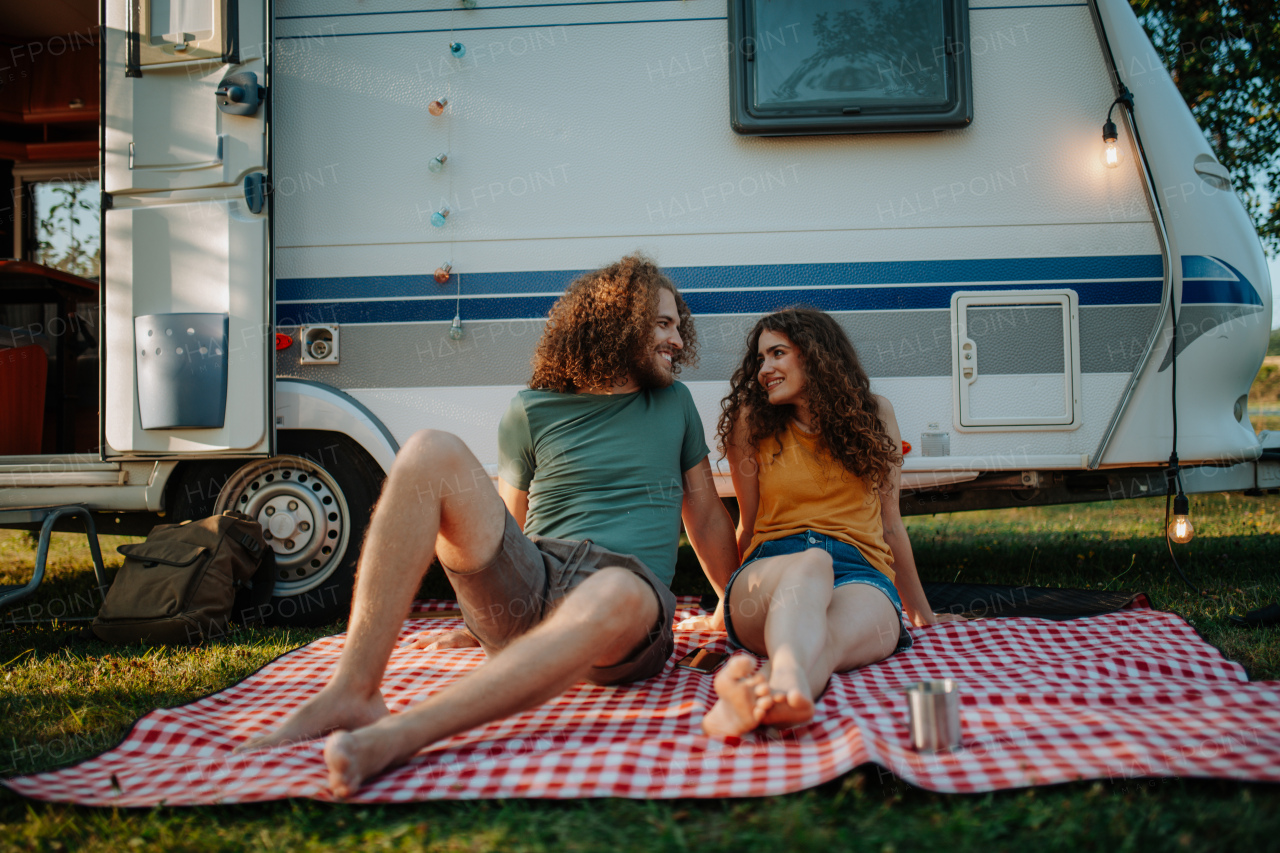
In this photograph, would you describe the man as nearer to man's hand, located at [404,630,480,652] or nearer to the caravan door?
man's hand, located at [404,630,480,652]

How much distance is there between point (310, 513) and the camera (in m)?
3.33

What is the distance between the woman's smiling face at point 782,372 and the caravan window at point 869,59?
95cm

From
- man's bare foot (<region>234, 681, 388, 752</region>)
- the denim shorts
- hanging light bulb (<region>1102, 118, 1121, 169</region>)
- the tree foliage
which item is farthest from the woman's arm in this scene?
the tree foliage

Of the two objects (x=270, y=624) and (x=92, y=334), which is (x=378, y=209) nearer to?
(x=270, y=624)

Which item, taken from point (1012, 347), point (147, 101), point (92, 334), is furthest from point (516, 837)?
point (92, 334)

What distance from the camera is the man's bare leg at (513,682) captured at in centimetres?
152

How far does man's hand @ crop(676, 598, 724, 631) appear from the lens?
2.84 meters

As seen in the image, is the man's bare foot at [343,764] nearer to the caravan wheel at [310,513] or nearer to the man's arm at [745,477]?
the man's arm at [745,477]

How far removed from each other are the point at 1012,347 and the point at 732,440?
3.96 feet

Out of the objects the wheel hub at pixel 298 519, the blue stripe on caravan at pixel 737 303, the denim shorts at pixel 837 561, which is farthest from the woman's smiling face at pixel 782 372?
the wheel hub at pixel 298 519

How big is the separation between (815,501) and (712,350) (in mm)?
863

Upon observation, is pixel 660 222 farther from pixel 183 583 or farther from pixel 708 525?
pixel 183 583

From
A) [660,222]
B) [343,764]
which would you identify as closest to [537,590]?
[343,764]

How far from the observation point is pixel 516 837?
54.4 inches
